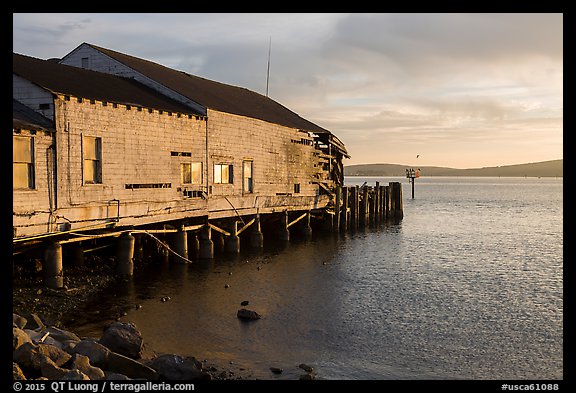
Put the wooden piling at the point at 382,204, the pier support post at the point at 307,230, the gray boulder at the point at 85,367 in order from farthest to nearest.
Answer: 1. the wooden piling at the point at 382,204
2. the pier support post at the point at 307,230
3. the gray boulder at the point at 85,367

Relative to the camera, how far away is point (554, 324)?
698 inches

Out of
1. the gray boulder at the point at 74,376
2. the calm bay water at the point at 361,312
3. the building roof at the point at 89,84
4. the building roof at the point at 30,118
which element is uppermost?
the building roof at the point at 89,84

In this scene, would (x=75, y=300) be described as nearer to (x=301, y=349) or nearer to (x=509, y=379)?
(x=301, y=349)

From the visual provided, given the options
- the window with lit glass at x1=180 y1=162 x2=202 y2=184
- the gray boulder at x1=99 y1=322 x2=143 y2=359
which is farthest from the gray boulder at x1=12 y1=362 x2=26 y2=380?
the window with lit glass at x1=180 y1=162 x2=202 y2=184

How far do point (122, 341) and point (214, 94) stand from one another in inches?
879

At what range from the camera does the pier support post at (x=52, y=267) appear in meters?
18.0

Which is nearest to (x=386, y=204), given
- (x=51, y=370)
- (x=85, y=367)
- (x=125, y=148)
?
(x=125, y=148)

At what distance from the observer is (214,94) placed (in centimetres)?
3284

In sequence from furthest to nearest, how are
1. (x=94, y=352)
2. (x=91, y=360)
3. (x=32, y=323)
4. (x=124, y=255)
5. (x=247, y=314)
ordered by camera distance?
(x=124, y=255), (x=247, y=314), (x=32, y=323), (x=94, y=352), (x=91, y=360)

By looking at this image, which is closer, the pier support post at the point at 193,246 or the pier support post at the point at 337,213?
the pier support post at the point at 193,246

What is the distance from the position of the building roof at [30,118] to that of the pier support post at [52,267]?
387cm

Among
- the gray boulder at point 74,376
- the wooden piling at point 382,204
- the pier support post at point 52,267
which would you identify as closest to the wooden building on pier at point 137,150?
the pier support post at point 52,267

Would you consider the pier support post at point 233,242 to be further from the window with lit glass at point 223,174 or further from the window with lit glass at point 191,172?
the window with lit glass at point 191,172

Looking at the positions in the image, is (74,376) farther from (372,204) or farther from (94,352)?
(372,204)
